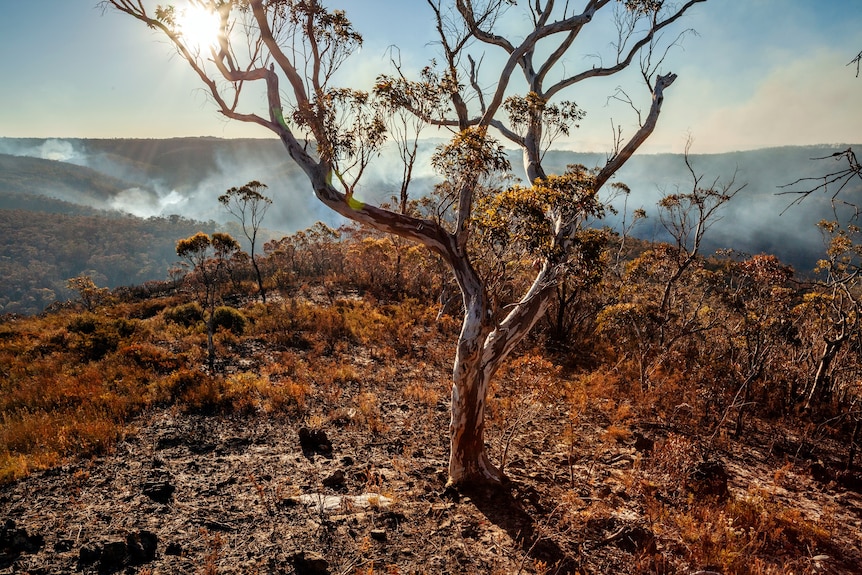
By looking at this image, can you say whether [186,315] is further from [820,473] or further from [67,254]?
[67,254]

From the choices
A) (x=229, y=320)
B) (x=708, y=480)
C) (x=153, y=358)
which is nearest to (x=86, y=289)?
(x=229, y=320)

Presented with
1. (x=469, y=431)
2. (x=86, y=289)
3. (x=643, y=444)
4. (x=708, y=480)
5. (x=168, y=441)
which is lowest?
(x=168, y=441)

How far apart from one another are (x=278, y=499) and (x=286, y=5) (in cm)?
802

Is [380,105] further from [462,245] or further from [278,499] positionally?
[278,499]

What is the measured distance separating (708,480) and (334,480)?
235 inches

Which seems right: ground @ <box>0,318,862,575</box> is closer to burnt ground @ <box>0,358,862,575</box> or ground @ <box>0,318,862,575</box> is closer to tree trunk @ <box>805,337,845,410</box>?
burnt ground @ <box>0,358,862,575</box>

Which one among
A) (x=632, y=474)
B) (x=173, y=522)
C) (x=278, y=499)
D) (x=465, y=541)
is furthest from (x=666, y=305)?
(x=173, y=522)

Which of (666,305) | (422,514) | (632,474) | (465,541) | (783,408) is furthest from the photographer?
(666,305)

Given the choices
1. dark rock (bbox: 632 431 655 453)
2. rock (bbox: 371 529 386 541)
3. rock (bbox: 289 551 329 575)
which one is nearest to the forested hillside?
rock (bbox: 289 551 329 575)

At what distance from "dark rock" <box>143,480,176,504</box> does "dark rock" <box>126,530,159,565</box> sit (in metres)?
0.91

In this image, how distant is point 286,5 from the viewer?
6.77 metres

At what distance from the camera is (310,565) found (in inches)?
179

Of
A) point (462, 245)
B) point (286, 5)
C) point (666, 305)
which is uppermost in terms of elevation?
point (286, 5)

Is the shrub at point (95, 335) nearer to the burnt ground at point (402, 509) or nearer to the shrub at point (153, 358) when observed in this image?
the shrub at point (153, 358)
